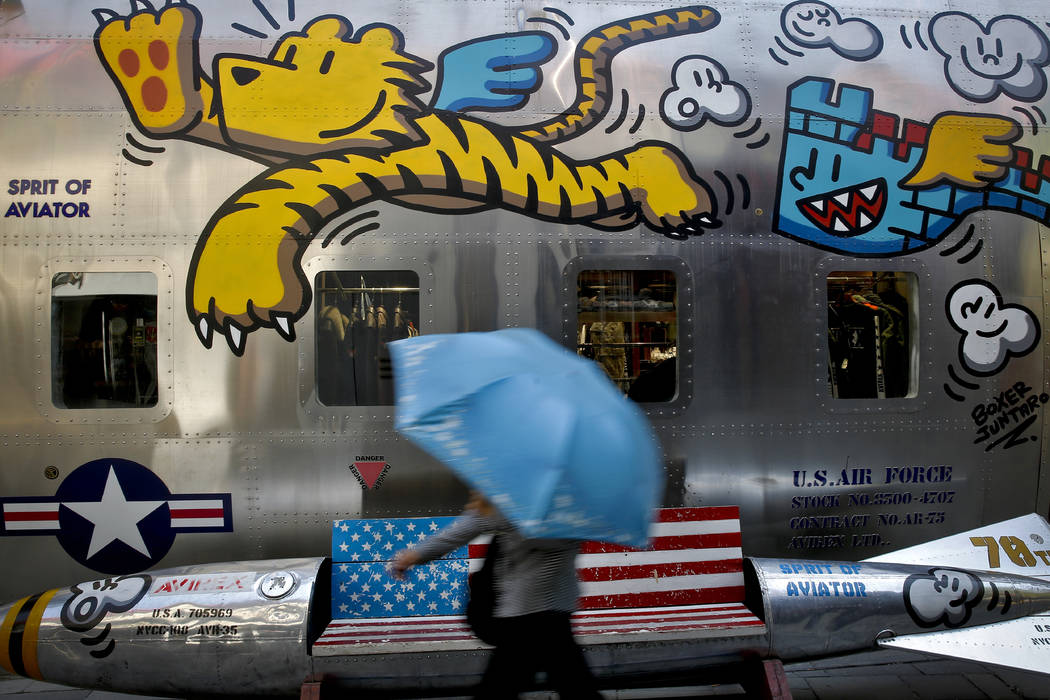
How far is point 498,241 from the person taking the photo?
13.9 ft

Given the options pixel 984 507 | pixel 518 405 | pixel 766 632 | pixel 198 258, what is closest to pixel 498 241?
pixel 198 258

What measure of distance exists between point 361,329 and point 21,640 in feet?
7.50

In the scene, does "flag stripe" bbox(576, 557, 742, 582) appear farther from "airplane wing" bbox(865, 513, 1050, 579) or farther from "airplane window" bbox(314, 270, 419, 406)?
"airplane window" bbox(314, 270, 419, 406)

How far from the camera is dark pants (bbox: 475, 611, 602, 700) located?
8.57 feet

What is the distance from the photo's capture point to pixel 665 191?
435 centimetres

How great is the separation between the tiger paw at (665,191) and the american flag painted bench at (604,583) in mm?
1633

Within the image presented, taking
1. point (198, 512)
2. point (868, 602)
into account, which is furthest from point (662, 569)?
point (198, 512)

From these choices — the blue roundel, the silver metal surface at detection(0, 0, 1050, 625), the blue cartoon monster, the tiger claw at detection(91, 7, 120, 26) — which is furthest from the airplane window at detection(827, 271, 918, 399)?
the tiger claw at detection(91, 7, 120, 26)

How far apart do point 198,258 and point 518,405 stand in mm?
2717

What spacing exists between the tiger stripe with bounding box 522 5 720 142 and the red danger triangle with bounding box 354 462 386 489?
81.0 inches

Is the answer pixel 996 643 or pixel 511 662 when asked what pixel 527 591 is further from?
pixel 996 643

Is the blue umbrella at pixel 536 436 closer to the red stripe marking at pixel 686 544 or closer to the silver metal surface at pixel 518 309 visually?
the silver metal surface at pixel 518 309

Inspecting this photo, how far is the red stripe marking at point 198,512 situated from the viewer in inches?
163

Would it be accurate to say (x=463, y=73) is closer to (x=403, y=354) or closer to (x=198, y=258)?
(x=198, y=258)
